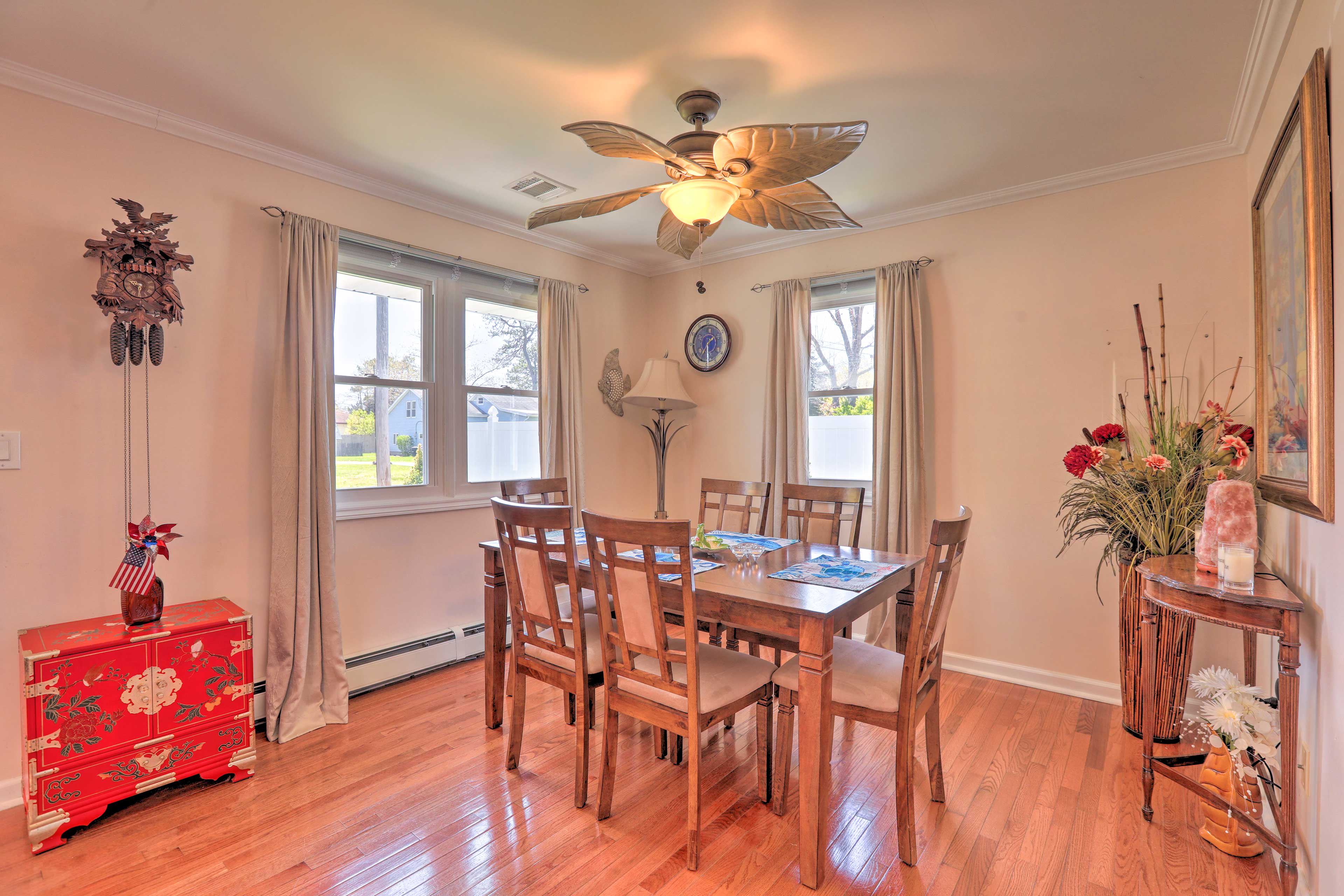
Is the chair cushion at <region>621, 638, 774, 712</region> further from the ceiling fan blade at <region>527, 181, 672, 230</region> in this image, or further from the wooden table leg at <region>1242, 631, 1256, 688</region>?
the wooden table leg at <region>1242, 631, 1256, 688</region>

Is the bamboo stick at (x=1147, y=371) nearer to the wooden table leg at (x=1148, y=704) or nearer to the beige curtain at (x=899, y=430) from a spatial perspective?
the wooden table leg at (x=1148, y=704)

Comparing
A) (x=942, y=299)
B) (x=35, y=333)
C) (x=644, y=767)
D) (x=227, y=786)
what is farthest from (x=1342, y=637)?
(x=35, y=333)

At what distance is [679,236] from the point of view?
8.59 ft

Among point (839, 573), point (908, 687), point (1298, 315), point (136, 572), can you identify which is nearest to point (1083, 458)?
point (1298, 315)

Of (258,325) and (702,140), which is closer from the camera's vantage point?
(702,140)

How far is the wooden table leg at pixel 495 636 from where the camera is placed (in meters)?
2.80

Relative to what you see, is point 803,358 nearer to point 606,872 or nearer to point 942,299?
point 942,299

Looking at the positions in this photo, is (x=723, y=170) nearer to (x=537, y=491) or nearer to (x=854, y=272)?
(x=537, y=491)

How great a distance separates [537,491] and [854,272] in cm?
226

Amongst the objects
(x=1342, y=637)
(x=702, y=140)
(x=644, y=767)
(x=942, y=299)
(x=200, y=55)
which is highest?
(x=200, y=55)

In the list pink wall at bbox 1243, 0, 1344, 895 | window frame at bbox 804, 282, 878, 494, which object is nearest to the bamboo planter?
pink wall at bbox 1243, 0, 1344, 895

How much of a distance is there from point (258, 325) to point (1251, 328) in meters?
4.35

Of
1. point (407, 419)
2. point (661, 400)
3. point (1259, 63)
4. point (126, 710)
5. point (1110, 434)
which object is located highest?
point (1259, 63)

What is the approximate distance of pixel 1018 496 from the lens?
330 cm
